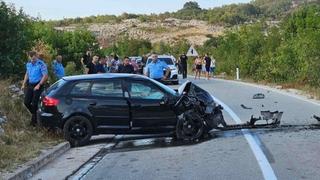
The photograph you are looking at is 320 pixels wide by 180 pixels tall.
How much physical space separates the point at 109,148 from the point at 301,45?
18.8 meters

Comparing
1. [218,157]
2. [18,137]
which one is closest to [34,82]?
[18,137]

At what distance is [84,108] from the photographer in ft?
43.2

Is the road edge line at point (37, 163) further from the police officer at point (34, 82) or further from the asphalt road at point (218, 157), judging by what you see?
the police officer at point (34, 82)

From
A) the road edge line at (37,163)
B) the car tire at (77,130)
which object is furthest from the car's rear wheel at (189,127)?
the road edge line at (37,163)

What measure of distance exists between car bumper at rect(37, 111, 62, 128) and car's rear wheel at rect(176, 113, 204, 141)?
2.47 meters

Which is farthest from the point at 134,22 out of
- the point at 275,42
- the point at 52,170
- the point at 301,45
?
the point at 52,170

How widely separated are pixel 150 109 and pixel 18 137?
271cm

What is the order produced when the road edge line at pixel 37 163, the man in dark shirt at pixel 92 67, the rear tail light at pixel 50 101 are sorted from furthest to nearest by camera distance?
the man in dark shirt at pixel 92 67, the rear tail light at pixel 50 101, the road edge line at pixel 37 163

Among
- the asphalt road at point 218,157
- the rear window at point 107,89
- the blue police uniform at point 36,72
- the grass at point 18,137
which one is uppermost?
the blue police uniform at point 36,72

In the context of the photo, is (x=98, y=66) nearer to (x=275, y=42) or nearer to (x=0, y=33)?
(x=0, y=33)

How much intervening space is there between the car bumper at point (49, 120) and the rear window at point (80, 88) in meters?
0.63

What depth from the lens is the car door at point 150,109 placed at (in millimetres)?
13219

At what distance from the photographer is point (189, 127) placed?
13289 millimetres

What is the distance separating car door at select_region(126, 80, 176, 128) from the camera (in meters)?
13.2
